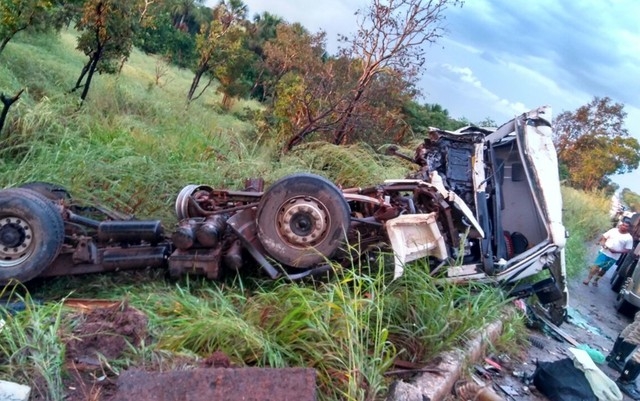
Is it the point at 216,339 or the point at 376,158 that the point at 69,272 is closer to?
the point at 216,339

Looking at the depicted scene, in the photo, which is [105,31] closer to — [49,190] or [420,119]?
[49,190]

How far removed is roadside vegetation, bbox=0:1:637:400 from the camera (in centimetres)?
300

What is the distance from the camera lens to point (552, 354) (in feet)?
17.1

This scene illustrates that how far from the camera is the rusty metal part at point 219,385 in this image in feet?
8.04

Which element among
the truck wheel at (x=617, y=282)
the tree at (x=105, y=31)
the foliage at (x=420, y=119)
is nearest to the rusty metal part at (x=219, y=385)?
the tree at (x=105, y=31)

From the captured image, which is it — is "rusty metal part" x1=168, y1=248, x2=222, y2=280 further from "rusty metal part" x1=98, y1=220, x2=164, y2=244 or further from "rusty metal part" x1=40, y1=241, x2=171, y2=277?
"rusty metal part" x1=98, y1=220, x2=164, y2=244

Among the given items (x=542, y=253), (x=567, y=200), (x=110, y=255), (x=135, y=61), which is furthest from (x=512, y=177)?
(x=135, y=61)

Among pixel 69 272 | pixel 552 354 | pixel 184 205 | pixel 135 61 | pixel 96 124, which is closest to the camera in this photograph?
pixel 69 272

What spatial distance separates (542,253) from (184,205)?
3325mm

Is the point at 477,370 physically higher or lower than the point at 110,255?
higher

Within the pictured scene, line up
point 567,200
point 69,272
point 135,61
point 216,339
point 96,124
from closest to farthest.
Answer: point 216,339 < point 69,272 < point 96,124 < point 567,200 < point 135,61

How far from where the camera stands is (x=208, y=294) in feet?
13.7

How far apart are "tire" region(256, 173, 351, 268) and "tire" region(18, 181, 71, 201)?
1.75 m

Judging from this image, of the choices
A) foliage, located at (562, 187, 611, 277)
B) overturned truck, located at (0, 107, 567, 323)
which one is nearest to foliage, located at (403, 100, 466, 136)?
foliage, located at (562, 187, 611, 277)
